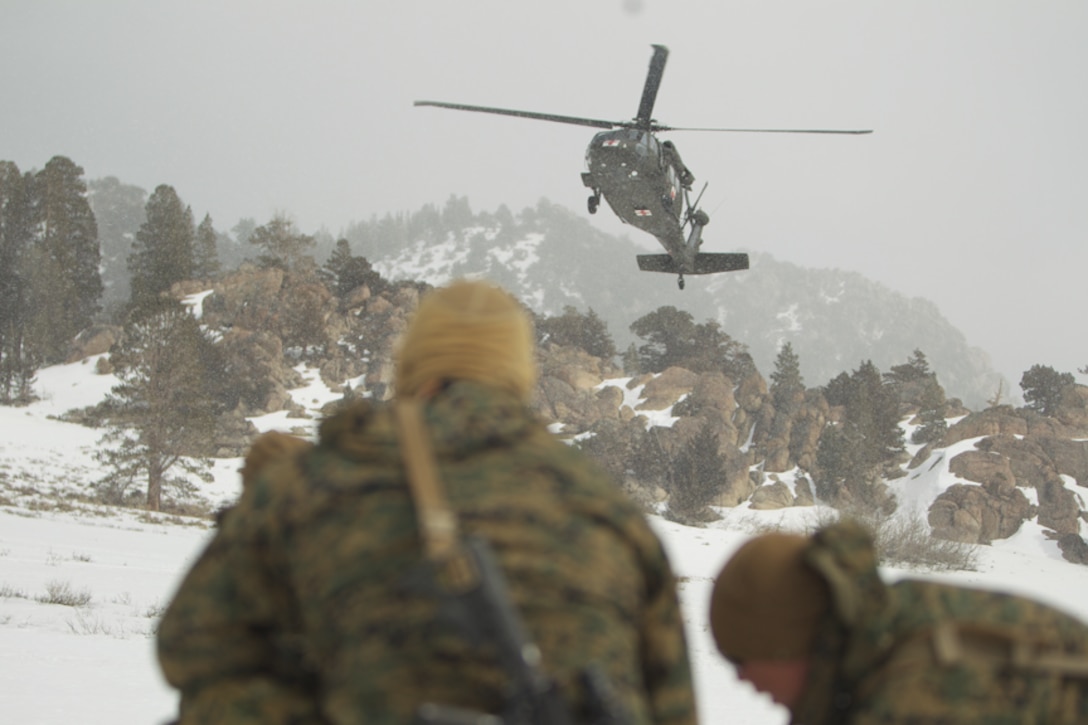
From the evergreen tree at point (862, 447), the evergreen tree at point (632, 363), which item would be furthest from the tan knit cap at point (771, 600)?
the evergreen tree at point (632, 363)

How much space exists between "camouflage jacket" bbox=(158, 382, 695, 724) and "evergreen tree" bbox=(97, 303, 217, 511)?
2530 centimetres

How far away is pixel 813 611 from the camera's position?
1495 millimetres

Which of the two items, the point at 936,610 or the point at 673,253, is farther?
the point at 673,253

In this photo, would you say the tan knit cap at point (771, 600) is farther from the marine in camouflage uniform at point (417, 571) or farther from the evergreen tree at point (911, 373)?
the evergreen tree at point (911, 373)

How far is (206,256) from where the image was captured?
207 ft

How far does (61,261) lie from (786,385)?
145 feet

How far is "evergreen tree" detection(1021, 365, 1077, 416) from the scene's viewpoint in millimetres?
51219

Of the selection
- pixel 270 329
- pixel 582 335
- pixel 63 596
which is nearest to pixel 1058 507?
pixel 582 335

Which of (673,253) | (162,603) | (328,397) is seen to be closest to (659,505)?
(328,397)

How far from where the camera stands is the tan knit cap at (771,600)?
1.49m

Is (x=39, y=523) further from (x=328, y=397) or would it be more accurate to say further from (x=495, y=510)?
(x=328, y=397)

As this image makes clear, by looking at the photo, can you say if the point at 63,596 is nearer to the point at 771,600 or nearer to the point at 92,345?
the point at 771,600

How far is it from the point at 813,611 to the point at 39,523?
A: 1610 centimetres

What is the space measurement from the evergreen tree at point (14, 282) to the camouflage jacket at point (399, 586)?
47334 millimetres
